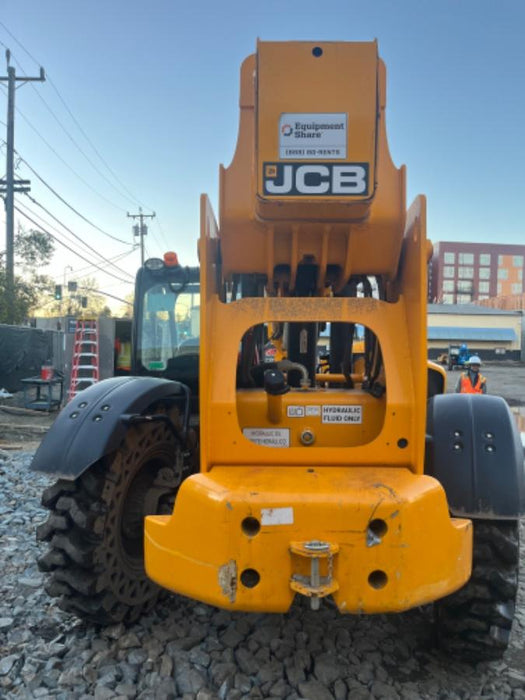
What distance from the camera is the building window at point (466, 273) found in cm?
8656

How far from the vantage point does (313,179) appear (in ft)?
8.76

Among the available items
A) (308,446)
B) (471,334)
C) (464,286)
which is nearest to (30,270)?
(308,446)

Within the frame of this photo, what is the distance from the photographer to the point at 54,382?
12.1 m

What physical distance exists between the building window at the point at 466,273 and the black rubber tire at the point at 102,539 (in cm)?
9027

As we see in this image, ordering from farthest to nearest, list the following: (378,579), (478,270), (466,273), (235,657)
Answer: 1. (478,270)
2. (466,273)
3. (235,657)
4. (378,579)

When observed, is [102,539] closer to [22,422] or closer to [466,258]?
[22,422]

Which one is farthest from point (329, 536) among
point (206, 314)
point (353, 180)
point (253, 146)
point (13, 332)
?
point (13, 332)

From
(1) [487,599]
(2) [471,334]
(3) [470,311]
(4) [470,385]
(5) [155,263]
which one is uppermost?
(3) [470,311]

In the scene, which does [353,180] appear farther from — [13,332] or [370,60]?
[13,332]

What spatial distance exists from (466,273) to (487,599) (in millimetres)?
91278

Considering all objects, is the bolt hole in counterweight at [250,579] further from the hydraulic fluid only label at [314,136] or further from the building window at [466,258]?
the building window at [466,258]

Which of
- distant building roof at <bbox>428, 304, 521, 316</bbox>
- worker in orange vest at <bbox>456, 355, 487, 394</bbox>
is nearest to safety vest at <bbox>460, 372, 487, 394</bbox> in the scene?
worker in orange vest at <bbox>456, 355, 487, 394</bbox>

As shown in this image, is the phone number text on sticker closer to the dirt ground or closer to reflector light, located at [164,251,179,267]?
reflector light, located at [164,251,179,267]

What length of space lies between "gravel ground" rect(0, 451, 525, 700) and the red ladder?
888cm
